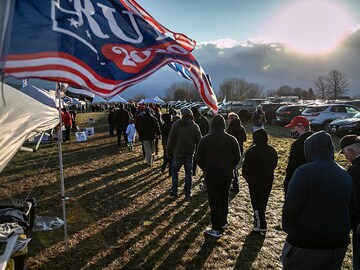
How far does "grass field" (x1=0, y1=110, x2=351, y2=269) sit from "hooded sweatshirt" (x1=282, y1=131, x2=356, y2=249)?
5.83 feet

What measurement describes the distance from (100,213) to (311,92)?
378ft

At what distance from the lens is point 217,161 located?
4684 mm

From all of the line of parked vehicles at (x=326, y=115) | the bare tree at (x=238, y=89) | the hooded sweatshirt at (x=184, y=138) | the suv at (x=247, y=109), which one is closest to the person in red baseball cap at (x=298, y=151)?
the hooded sweatshirt at (x=184, y=138)

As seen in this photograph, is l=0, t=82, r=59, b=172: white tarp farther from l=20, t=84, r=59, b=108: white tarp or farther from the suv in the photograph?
the suv

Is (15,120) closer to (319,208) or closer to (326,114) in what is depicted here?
(319,208)

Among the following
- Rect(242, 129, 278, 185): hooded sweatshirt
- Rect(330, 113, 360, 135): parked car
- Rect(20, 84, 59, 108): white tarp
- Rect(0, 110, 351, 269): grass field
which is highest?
Rect(20, 84, 59, 108): white tarp

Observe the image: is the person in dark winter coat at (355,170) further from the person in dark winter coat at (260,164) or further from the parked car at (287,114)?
the parked car at (287,114)

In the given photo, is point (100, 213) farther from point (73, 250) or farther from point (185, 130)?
point (185, 130)

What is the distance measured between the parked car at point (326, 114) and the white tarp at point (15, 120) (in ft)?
53.2

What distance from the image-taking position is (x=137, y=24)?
3.23 meters

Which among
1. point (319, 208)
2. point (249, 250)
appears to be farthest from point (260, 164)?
point (319, 208)

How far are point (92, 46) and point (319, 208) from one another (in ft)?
8.60

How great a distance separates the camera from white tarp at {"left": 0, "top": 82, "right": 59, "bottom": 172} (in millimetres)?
4223

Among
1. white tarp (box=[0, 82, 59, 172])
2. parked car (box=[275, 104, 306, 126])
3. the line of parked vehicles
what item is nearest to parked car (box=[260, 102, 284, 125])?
the line of parked vehicles
